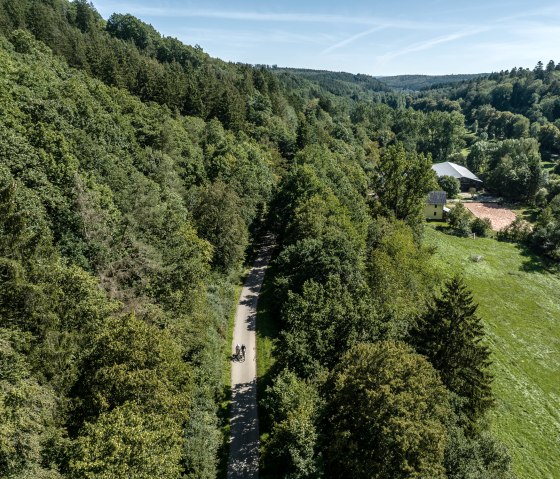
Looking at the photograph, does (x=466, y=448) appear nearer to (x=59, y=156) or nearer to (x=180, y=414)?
(x=180, y=414)

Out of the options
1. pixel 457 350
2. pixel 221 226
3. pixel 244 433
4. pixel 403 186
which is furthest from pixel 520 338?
pixel 221 226

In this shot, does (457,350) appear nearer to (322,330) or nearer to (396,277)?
(322,330)

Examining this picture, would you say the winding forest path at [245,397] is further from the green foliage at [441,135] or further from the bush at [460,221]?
the green foliage at [441,135]

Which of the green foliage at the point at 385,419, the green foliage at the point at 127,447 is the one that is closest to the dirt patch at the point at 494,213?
the green foliage at the point at 385,419

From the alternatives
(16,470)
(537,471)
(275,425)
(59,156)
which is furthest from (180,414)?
(537,471)

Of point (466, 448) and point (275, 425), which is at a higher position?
point (275, 425)

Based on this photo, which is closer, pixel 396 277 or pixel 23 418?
pixel 23 418
